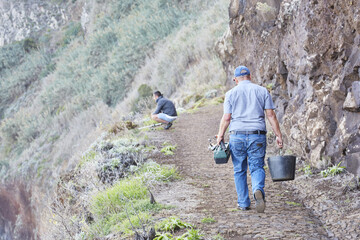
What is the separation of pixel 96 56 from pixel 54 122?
752 centimetres

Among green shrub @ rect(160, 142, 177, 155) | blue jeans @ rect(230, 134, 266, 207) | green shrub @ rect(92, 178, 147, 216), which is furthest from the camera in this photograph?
green shrub @ rect(160, 142, 177, 155)

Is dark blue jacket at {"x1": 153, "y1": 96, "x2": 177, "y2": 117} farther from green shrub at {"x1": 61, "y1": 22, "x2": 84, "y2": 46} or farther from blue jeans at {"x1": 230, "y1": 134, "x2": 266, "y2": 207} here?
green shrub at {"x1": 61, "y1": 22, "x2": 84, "y2": 46}

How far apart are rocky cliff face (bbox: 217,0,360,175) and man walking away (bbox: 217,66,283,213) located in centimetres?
112

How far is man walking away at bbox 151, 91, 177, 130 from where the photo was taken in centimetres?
1080

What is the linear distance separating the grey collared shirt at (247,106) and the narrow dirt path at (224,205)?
37.7 inches

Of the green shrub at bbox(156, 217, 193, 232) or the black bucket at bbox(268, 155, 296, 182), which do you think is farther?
the black bucket at bbox(268, 155, 296, 182)

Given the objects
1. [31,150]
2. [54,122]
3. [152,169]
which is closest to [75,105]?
[54,122]

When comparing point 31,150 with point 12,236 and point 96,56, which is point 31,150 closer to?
point 12,236

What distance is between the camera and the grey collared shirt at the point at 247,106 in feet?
14.3

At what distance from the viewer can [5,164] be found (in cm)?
2425

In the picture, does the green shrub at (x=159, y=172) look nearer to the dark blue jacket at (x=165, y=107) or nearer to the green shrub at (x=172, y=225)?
the green shrub at (x=172, y=225)

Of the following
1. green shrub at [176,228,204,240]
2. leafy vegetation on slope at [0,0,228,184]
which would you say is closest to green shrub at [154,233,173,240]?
green shrub at [176,228,204,240]

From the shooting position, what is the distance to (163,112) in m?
11.0

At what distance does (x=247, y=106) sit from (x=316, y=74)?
1.80 metres
